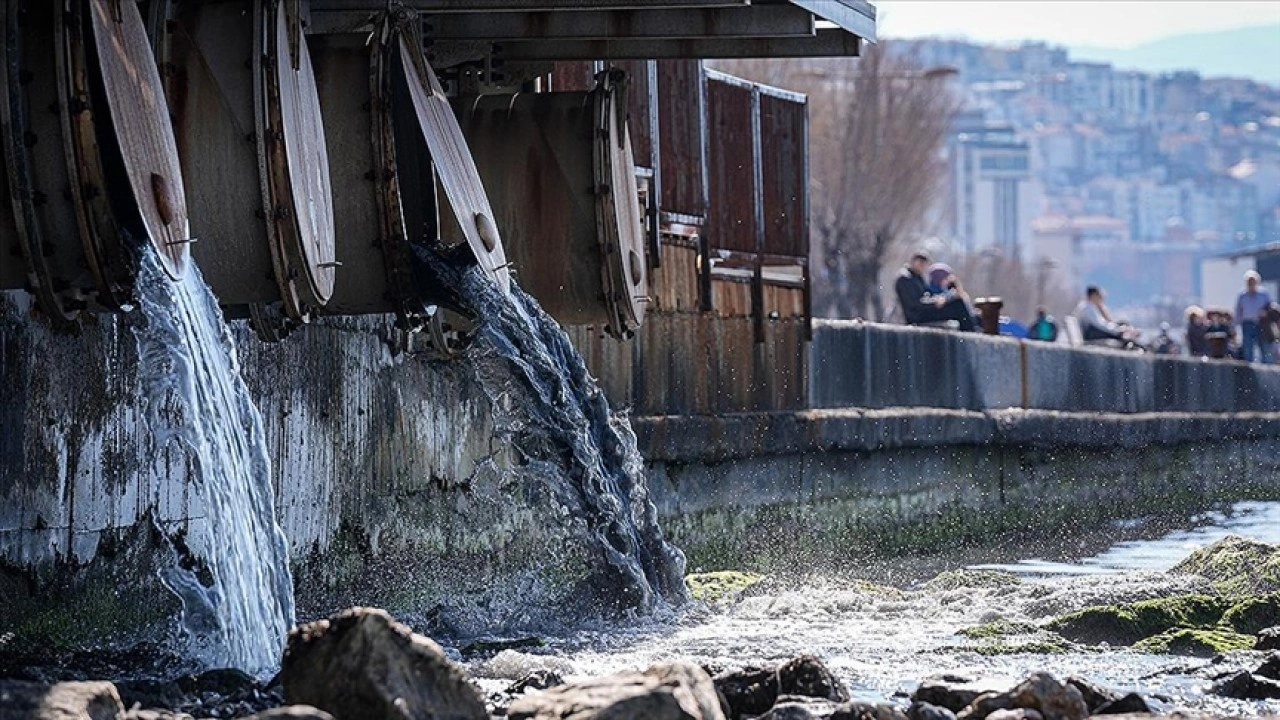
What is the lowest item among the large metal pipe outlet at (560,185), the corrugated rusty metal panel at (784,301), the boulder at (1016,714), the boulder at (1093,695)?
the boulder at (1093,695)

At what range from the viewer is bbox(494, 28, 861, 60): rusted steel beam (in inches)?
478

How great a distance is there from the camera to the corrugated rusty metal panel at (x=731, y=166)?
17.4 meters

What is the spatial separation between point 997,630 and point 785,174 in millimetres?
8739

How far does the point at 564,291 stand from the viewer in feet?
38.6

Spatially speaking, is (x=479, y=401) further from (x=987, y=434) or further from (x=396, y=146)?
(x=987, y=434)

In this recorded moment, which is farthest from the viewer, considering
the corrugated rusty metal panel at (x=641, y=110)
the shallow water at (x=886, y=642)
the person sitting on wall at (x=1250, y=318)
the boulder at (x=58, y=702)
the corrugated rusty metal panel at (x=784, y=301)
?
the person sitting on wall at (x=1250, y=318)

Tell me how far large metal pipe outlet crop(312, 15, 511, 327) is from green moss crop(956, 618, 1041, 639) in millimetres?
2465

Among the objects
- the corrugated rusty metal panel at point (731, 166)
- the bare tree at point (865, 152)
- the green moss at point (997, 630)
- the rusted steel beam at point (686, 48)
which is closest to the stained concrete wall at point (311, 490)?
the rusted steel beam at point (686, 48)

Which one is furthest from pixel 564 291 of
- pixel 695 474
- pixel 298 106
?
pixel 695 474

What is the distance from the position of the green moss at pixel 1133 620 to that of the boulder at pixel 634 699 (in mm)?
4278

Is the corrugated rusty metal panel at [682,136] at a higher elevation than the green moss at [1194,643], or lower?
higher

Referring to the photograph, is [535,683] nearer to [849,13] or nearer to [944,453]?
[849,13]

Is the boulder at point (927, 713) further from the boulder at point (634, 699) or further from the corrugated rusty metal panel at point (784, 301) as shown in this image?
the corrugated rusty metal panel at point (784, 301)

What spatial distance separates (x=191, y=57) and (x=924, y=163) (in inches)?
2285
